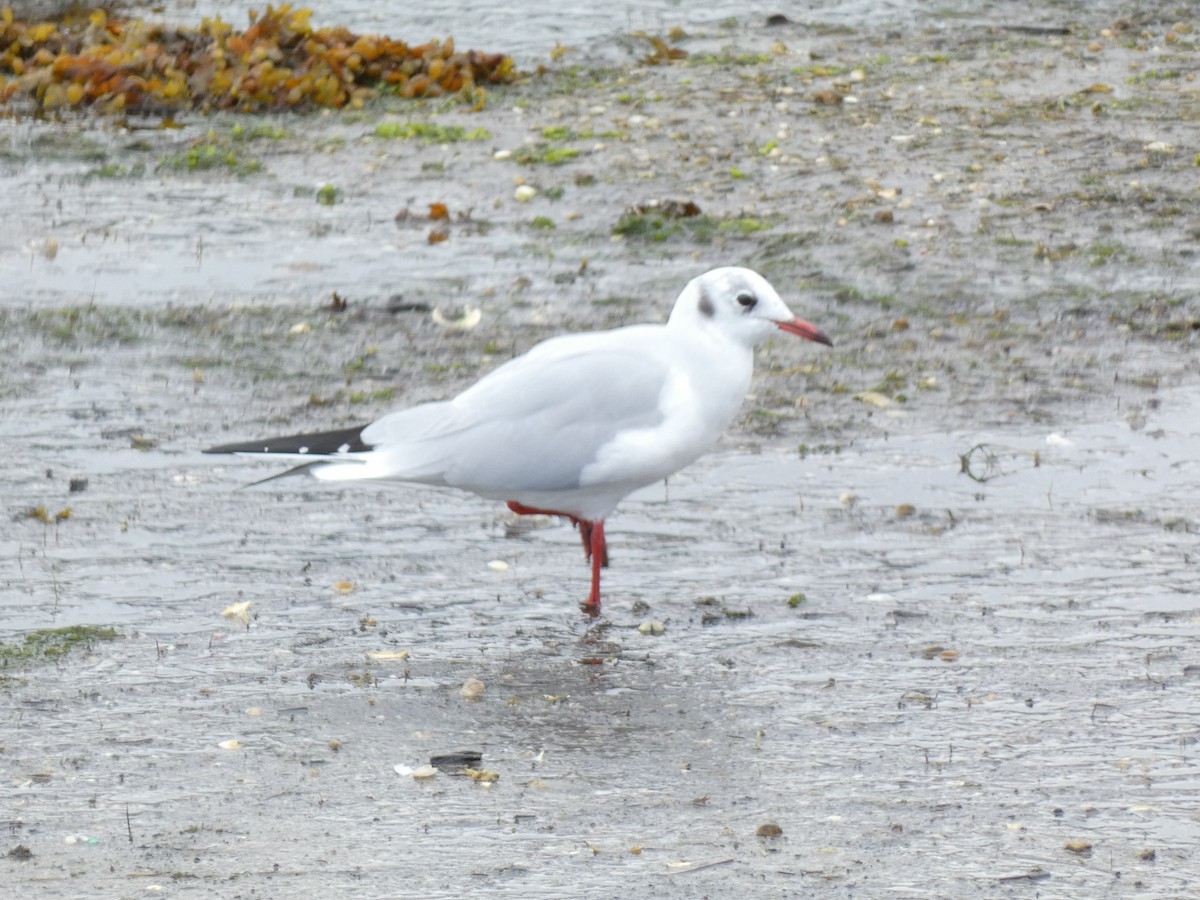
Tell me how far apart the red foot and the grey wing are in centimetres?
18

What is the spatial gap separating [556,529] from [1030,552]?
4.98 feet

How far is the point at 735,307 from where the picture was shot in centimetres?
581

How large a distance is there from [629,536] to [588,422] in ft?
2.36

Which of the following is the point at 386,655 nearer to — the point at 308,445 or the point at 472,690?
the point at 472,690

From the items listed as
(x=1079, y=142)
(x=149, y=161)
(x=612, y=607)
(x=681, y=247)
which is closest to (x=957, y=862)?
(x=612, y=607)

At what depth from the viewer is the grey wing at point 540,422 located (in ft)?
18.5

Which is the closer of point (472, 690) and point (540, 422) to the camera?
point (472, 690)

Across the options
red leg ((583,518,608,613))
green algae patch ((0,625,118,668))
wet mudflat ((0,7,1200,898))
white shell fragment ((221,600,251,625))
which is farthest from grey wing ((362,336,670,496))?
green algae patch ((0,625,118,668))

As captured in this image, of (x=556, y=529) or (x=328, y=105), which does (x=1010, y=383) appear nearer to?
(x=556, y=529)

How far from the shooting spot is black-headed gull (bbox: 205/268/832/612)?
562 centimetres

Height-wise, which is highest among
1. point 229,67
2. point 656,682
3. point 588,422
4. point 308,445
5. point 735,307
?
point 229,67

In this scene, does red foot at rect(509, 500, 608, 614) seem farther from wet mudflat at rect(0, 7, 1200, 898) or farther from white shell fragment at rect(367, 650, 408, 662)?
white shell fragment at rect(367, 650, 408, 662)

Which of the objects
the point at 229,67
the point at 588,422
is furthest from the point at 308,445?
the point at 229,67

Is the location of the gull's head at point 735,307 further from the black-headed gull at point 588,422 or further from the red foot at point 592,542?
the red foot at point 592,542
